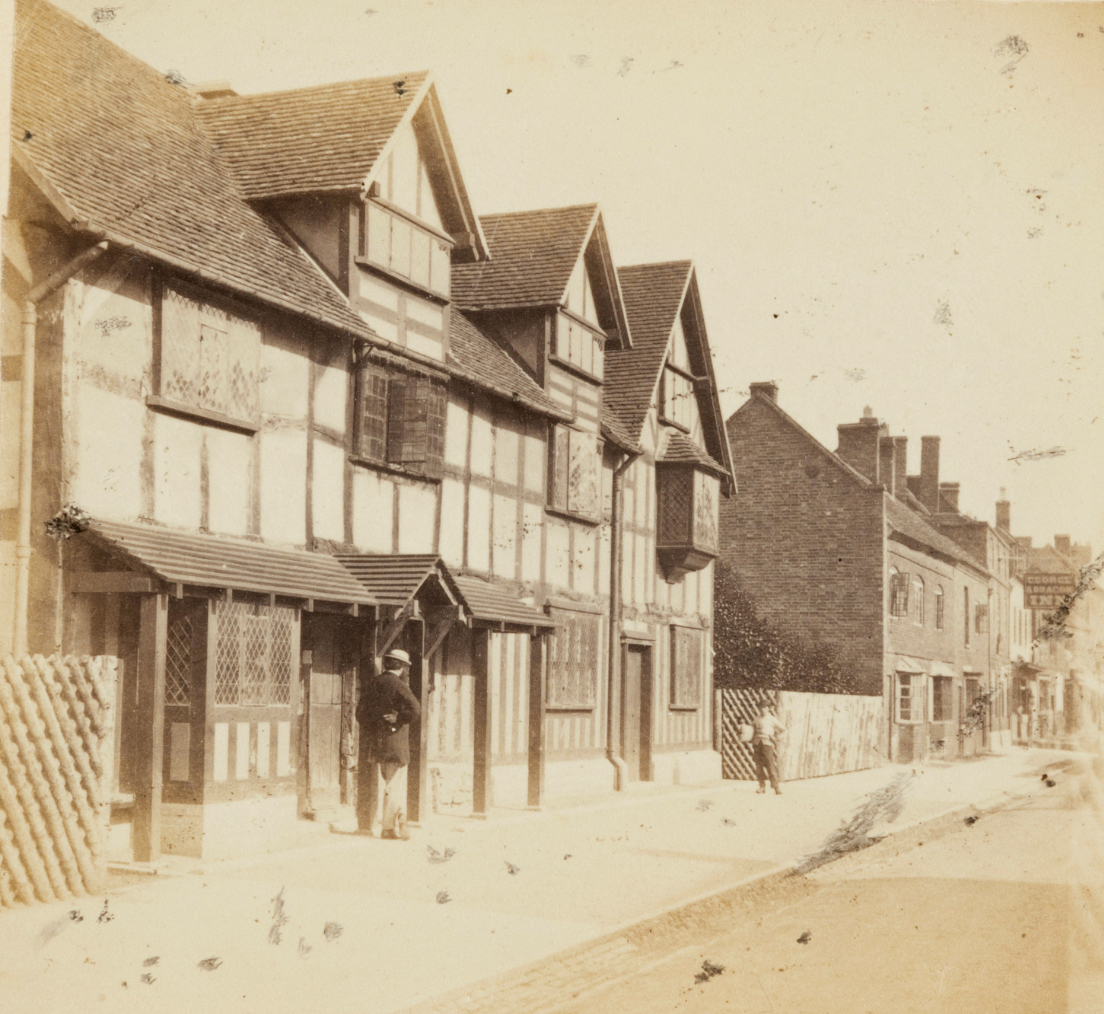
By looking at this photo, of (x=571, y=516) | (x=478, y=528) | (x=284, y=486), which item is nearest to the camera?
(x=284, y=486)

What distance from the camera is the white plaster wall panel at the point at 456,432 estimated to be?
57.1 feet

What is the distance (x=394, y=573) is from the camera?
14508 mm

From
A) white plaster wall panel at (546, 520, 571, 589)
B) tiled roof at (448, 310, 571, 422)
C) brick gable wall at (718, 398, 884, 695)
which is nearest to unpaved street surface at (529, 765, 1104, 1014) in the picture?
white plaster wall panel at (546, 520, 571, 589)

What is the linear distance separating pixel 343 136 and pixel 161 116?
6.69ft

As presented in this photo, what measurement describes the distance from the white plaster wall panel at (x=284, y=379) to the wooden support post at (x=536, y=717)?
4.70 m

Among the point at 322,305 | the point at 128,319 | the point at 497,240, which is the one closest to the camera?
the point at 128,319

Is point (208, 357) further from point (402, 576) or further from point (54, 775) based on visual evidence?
point (54, 775)

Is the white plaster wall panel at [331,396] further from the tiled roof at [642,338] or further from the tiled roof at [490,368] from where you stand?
the tiled roof at [642,338]

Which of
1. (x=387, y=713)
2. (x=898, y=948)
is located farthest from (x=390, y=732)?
(x=898, y=948)

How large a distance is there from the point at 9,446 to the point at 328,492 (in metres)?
4.05

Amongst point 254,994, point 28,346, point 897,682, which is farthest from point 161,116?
point 897,682

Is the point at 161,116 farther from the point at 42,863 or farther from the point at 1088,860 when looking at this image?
the point at 1088,860

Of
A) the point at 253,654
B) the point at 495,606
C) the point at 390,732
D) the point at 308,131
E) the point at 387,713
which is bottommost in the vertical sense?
the point at 390,732

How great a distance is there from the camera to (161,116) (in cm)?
1520
